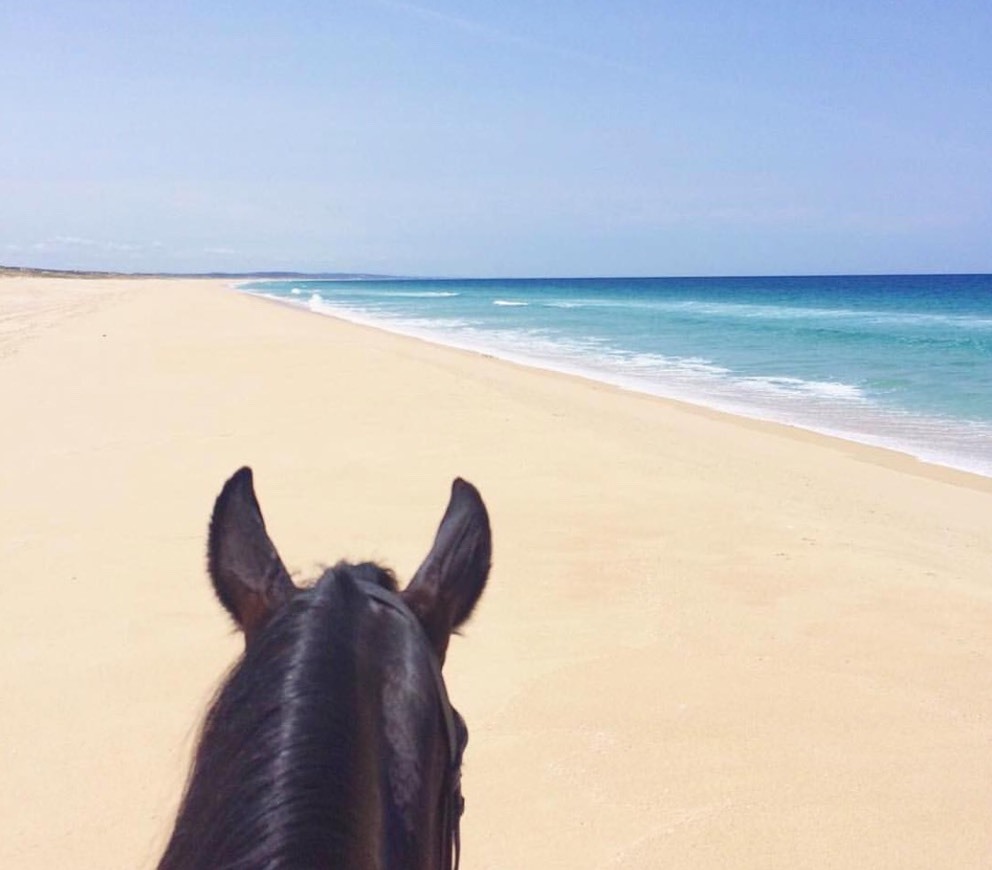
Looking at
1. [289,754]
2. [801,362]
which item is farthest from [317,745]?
[801,362]

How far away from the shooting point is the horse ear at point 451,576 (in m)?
1.54

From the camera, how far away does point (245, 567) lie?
1.53m

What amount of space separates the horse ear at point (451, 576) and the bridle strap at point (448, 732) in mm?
90

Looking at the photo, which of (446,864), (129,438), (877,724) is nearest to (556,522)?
(877,724)

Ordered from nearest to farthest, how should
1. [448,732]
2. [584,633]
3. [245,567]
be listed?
[448,732]
[245,567]
[584,633]

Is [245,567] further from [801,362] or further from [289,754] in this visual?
[801,362]

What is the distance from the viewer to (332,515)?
6586mm

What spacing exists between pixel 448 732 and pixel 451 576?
0.29 metres

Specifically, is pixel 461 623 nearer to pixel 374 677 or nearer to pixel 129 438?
pixel 374 677

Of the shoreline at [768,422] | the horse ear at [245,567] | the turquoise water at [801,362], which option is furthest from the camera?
the turquoise water at [801,362]

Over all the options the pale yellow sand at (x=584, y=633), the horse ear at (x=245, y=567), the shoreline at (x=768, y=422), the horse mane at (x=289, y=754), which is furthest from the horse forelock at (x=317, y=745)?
the shoreline at (x=768, y=422)

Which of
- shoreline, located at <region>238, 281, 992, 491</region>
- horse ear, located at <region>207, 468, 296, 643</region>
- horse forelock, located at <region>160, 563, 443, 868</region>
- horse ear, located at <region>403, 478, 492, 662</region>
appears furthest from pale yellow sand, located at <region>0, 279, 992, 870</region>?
horse forelock, located at <region>160, 563, 443, 868</region>

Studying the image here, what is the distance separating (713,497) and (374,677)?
638 cm

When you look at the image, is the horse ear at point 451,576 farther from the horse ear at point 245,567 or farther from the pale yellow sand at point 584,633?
the pale yellow sand at point 584,633
